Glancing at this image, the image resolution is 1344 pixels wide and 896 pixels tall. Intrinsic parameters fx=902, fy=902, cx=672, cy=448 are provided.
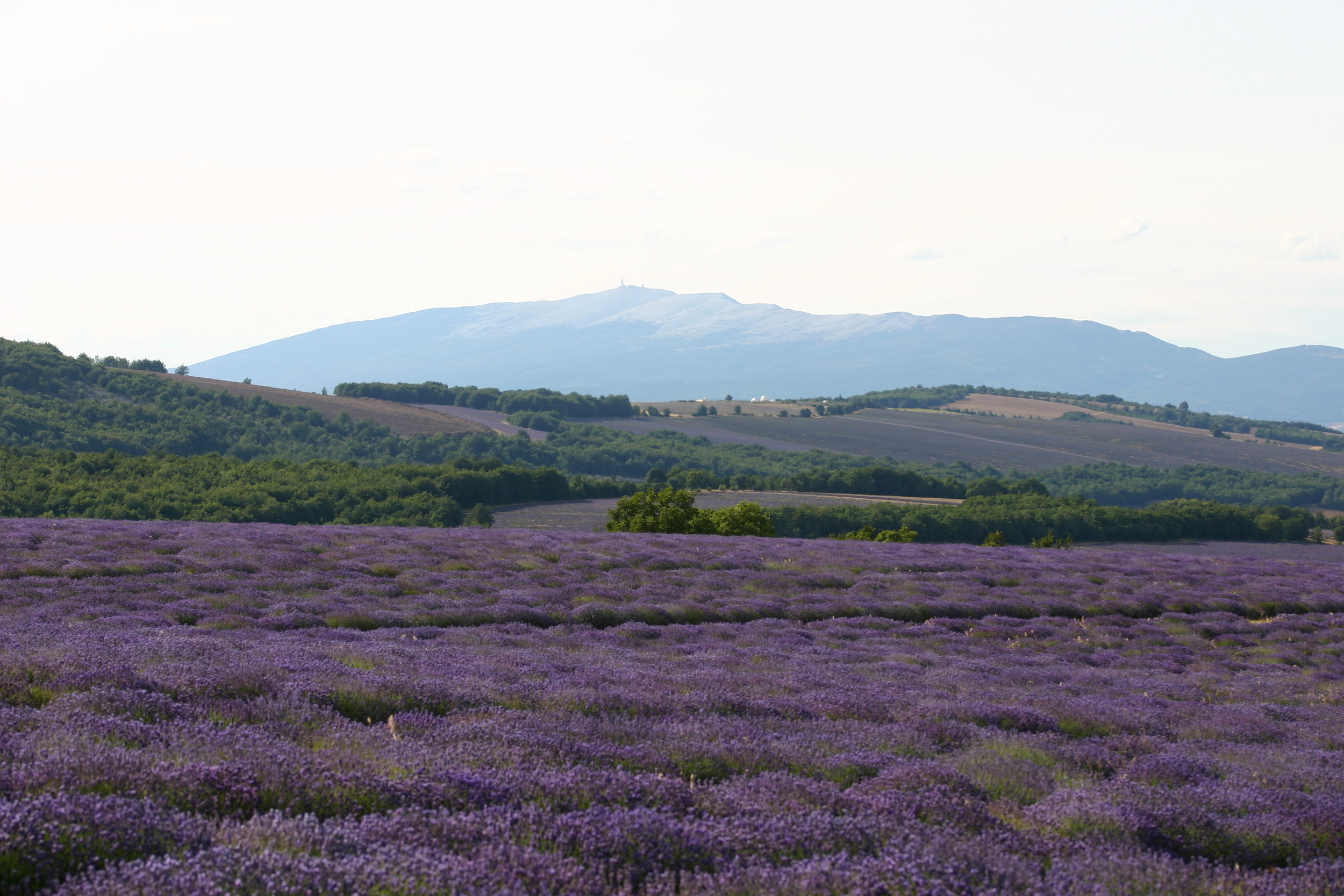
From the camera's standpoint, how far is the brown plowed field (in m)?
125

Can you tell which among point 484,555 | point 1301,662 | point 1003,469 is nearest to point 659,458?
point 1003,469

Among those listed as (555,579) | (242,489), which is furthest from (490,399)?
(555,579)

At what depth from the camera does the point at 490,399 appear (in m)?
168

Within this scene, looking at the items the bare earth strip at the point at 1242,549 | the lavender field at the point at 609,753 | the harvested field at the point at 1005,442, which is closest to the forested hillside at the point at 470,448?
the harvested field at the point at 1005,442

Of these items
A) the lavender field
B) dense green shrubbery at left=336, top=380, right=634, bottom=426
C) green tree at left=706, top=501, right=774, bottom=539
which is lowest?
green tree at left=706, top=501, right=774, bottom=539

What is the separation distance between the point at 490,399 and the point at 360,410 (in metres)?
40.5

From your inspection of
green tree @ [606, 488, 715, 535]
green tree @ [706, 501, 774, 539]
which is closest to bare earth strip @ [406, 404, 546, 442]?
green tree @ [606, 488, 715, 535]

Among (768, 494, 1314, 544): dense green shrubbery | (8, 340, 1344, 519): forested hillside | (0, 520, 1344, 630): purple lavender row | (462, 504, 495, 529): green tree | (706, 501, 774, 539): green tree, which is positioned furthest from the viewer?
(8, 340, 1344, 519): forested hillside

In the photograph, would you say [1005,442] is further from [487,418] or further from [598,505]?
[598,505]

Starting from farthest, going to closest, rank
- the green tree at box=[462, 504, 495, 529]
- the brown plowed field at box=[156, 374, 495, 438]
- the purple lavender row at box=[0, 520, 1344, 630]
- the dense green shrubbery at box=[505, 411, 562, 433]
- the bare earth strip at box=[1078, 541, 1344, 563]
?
the dense green shrubbery at box=[505, 411, 562, 433], the brown plowed field at box=[156, 374, 495, 438], the green tree at box=[462, 504, 495, 529], the bare earth strip at box=[1078, 541, 1344, 563], the purple lavender row at box=[0, 520, 1344, 630]

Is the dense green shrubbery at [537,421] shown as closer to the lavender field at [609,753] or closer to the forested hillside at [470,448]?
the forested hillside at [470,448]

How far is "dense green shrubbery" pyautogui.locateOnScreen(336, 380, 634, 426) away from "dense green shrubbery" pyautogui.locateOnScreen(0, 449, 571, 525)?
88.0m

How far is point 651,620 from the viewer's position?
21.1 m

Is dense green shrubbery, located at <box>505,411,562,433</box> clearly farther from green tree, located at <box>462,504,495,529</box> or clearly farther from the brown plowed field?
green tree, located at <box>462,504,495,529</box>
